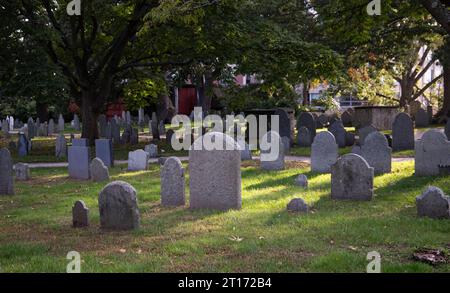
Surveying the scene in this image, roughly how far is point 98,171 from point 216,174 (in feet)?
15.9

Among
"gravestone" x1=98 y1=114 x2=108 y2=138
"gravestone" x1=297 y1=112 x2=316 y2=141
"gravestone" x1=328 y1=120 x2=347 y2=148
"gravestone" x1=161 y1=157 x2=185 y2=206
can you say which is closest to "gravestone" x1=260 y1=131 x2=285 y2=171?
"gravestone" x1=161 y1=157 x2=185 y2=206

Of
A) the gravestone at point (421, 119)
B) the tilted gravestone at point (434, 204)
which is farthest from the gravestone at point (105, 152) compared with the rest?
the gravestone at point (421, 119)

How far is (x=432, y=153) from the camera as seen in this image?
475 inches

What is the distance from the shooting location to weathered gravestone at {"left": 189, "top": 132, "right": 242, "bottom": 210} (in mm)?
9320

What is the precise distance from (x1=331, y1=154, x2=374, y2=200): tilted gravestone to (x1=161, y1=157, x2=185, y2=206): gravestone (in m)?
2.86

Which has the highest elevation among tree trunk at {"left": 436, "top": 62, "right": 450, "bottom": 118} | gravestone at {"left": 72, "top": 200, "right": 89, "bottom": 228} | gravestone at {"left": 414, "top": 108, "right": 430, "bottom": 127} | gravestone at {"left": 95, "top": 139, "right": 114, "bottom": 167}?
tree trunk at {"left": 436, "top": 62, "right": 450, "bottom": 118}

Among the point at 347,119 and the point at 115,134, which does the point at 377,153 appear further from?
the point at 347,119

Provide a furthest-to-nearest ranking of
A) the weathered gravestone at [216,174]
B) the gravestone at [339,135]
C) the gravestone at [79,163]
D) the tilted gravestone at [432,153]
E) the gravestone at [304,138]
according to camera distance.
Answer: the gravestone at [304,138] → the gravestone at [339,135] → the gravestone at [79,163] → the tilted gravestone at [432,153] → the weathered gravestone at [216,174]

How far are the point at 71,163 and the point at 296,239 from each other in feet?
28.2

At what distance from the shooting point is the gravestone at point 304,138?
2025cm

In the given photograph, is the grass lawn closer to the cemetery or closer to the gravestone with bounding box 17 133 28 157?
the cemetery

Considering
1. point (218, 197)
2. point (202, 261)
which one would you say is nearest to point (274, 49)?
point (218, 197)

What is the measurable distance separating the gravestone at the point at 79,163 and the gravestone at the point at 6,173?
232cm

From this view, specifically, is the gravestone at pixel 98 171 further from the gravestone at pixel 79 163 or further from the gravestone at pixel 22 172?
the gravestone at pixel 22 172
